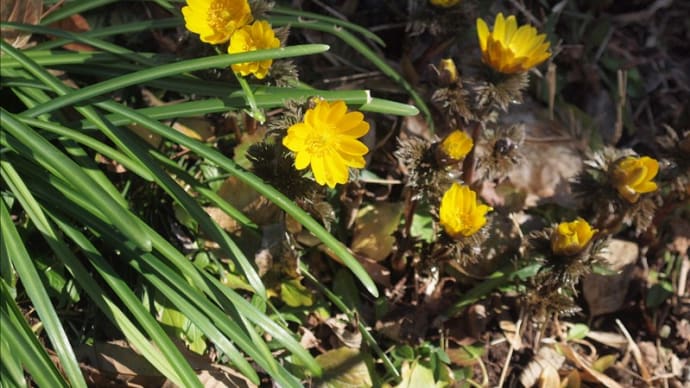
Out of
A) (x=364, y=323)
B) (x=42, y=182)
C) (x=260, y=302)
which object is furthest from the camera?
(x=364, y=323)

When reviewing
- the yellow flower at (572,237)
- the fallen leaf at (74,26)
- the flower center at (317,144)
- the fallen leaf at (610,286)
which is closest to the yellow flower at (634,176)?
the yellow flower at (572,237)

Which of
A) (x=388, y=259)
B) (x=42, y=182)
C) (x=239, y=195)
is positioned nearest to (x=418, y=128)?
(x=388, y=259)

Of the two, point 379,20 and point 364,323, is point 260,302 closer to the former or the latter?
point 364,323

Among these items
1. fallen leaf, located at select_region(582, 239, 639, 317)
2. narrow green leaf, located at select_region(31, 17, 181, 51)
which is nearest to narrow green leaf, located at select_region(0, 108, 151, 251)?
narrow green leaf, located at select_region(31, 17, 181, 51)

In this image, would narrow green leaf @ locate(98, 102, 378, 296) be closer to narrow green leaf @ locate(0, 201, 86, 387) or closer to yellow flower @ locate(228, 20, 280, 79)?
yellow flower @ locate(228, 20, 280, 79)

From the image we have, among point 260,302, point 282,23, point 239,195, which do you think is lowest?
point 260,302
